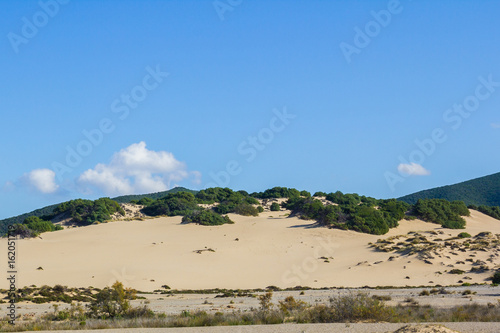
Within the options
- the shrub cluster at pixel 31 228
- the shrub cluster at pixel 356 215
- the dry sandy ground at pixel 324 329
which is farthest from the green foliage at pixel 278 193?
the dry sandy ground at pixel 324 329

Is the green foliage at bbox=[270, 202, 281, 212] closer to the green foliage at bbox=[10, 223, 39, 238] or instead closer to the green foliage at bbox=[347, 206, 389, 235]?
the green foliage at bbox=[347, 206, 389, 235]

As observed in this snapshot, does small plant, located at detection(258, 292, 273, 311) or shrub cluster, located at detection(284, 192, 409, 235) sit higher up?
shrub cluster, located at detection(284, 192, 409, 235)

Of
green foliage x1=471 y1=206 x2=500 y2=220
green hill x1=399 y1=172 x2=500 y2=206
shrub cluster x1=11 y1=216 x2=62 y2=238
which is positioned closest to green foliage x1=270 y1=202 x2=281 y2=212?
green foliage x1=471 y1=206 x2=500 y2=220

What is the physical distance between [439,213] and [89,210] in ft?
120

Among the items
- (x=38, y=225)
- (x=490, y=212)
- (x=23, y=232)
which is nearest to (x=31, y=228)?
(x=38, y=225)

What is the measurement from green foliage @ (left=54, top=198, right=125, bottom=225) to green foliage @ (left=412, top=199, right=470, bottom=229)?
105 ft

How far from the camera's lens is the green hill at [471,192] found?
104256 mm

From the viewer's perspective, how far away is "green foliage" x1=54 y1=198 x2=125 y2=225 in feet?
177

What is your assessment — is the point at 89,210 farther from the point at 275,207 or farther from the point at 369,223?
the point at 369,223

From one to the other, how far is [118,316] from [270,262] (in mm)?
21137

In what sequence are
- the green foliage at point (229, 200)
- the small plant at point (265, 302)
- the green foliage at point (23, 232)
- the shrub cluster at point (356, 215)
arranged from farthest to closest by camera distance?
the green foliage at point (229, 200)
the shrub cluster at point (356, 215)
the green foliage at point (23, 232)
the small plant at point (265, 302)

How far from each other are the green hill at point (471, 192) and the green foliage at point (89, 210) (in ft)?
235

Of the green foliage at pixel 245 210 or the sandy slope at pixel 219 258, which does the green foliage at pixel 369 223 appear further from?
the green foliage at pixel 245 210

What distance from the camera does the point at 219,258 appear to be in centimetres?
3819
